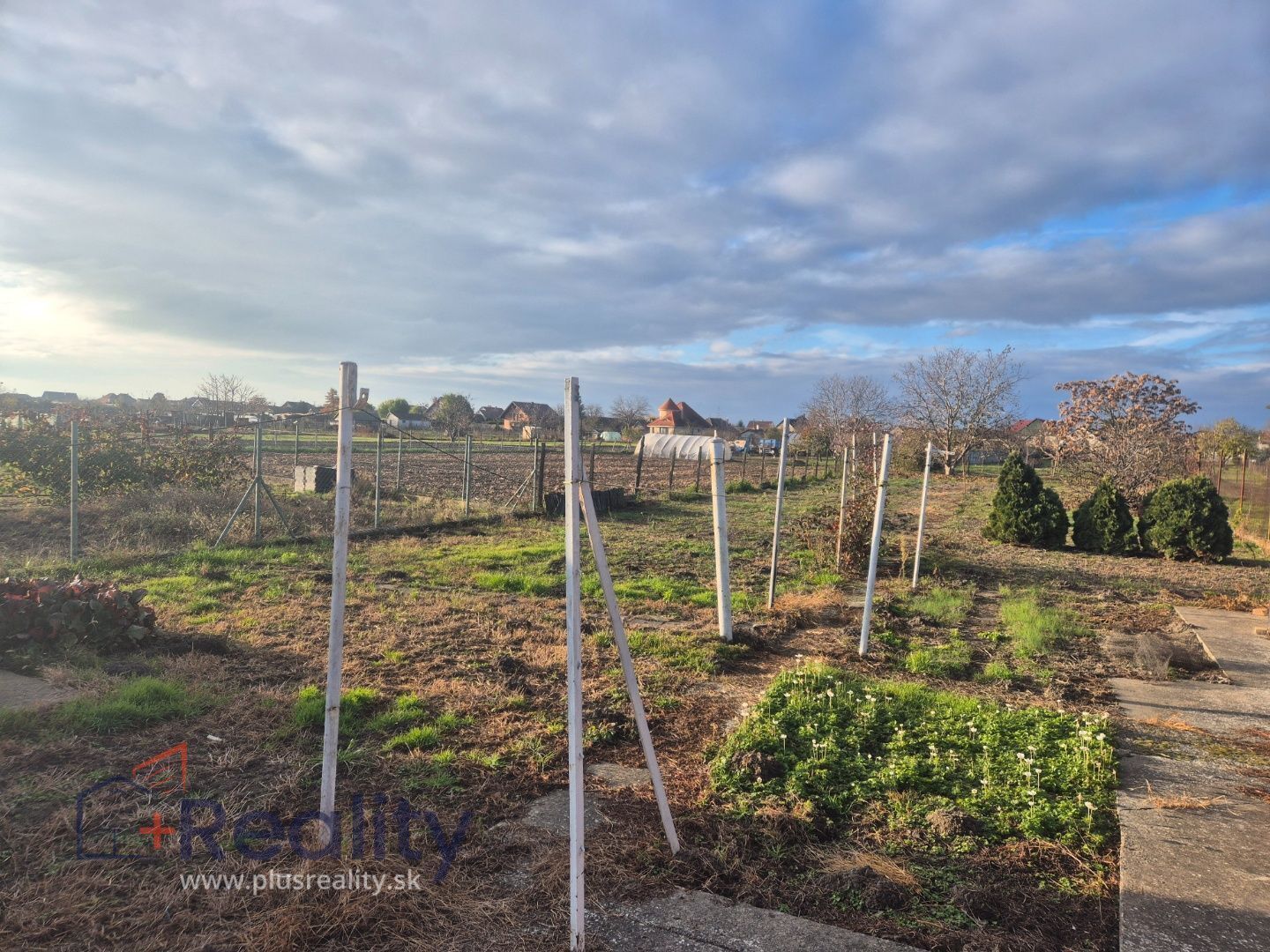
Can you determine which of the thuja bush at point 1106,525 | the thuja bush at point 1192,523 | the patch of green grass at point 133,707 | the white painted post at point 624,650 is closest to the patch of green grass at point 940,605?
the thuja bush at point 1106,525

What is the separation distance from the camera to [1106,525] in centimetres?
1173

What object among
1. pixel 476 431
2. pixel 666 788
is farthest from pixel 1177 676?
pixel 476 431

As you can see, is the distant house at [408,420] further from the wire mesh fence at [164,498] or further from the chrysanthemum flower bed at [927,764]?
the chrysanthemum flower bed at [927,764]

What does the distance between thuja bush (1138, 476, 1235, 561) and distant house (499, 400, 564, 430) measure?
2018 inches

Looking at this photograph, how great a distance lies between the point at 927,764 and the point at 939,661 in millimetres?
2293

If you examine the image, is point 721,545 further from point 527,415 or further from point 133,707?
point 527,415

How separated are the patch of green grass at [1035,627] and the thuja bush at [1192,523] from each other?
482 centimetres

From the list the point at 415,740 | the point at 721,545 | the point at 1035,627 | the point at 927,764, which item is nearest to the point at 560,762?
the point at 415,740

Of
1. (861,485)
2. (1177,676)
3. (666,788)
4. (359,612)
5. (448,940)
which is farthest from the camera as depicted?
(861,485)

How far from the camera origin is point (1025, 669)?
5648 mm

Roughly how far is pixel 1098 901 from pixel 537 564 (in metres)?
7.32

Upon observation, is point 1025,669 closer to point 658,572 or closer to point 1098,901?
point 1098,901

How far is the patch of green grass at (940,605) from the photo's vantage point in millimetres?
7336
